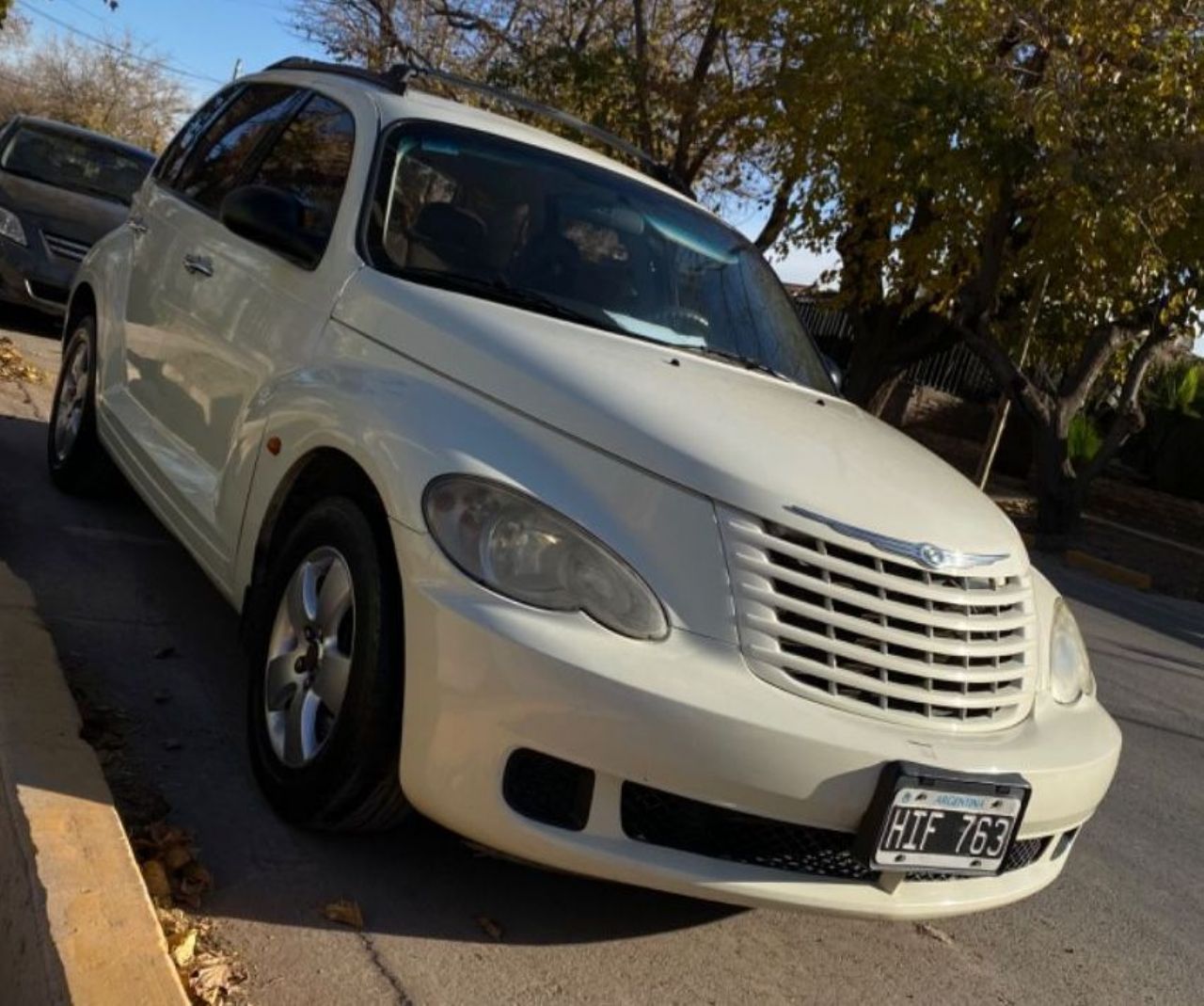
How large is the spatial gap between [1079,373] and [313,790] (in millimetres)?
16530

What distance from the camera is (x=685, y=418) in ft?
10.7

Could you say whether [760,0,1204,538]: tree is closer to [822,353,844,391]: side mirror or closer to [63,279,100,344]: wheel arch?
[822,353,844,391]: side mirror

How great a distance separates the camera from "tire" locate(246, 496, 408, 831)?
309cm

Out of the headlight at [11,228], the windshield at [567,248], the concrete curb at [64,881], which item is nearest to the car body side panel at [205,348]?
the windshield at [567,248]

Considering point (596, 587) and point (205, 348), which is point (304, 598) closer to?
point (596, 587)

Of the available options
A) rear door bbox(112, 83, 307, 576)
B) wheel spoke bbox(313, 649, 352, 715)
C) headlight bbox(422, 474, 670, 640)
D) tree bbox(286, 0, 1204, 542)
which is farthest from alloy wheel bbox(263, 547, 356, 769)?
tree bbox(286, 0, 1204, 542)

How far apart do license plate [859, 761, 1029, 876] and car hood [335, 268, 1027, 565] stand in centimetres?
54

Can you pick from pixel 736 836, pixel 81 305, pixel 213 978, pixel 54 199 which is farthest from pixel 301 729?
pixel 54 199

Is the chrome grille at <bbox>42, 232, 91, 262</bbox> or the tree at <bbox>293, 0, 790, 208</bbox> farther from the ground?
the tree at <bbox>293, 0, 790, 208</bbox>

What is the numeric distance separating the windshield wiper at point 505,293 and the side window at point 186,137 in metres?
2.26

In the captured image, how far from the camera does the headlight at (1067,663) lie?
3594 millimetres

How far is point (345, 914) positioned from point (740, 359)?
6.59 feet

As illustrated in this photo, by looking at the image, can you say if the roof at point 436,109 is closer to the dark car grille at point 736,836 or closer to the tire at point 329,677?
the tire at point 329,677

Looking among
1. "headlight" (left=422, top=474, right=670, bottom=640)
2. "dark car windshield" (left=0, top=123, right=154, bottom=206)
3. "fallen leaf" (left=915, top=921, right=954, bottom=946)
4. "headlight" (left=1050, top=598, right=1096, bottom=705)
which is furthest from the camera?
"dark car windshield" (left=0, top=123, right=154, bottom=206)
